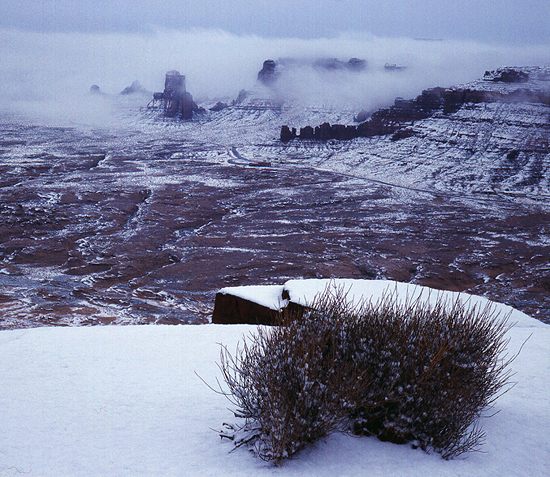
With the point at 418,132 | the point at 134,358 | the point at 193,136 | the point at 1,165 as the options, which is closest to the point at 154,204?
the point at 1,165

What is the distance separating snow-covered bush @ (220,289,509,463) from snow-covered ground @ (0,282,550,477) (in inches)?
6.3

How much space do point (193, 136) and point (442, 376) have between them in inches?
3808

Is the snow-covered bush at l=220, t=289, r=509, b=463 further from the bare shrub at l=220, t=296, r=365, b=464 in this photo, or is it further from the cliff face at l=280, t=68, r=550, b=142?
the cliff face at l=280, t=68, r=550, b=142

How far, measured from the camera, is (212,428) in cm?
430

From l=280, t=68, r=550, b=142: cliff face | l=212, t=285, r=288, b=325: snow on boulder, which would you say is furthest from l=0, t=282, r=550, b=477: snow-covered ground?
l=280, t=68, r=550, b=142: cliff face

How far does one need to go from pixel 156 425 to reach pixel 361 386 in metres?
1.88

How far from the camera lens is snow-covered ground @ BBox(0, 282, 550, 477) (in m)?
3.68

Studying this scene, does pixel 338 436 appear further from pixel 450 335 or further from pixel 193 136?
pixel 193 136

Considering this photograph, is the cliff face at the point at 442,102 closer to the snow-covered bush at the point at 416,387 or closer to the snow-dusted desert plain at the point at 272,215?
the snow-dusted desert plain at the point at 272,215

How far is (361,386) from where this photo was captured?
3777 mm

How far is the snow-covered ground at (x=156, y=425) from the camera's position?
12.1ft

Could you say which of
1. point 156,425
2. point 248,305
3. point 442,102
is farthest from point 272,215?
point 442,102

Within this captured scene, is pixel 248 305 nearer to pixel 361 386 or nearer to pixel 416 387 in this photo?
pixel 361 386

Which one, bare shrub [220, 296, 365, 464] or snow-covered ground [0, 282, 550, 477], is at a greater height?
bare shrub [220, 296, 365, 464]
